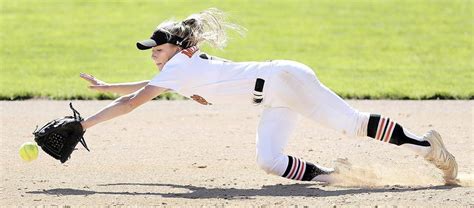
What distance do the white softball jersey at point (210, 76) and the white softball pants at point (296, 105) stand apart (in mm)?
133

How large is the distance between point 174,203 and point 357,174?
1635mm

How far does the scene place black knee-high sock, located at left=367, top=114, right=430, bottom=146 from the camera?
6.82 metres

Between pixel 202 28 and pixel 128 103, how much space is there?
0.86 m

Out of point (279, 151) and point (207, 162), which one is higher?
point (279, 151)

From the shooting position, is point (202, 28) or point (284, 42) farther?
point (284, 42)

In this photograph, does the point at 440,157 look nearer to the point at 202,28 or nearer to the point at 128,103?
the point at 202,28

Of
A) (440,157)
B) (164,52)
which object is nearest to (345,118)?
(440,157)

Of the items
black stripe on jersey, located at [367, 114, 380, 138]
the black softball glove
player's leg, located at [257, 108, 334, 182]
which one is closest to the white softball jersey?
player's leg, located at [257, 108, 334, 182]

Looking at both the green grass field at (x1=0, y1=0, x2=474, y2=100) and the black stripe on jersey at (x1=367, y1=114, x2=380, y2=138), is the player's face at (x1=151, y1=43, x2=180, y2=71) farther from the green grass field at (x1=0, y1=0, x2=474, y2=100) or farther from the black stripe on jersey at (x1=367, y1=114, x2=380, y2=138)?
the green grass field at (x1=0, y1=0, x2=474, y2=100)

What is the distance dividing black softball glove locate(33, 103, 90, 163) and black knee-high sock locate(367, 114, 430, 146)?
200 cm

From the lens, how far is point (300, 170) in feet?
22.8

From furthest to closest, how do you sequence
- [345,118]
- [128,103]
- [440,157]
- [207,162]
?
[207,162], [440,157], [345,118], [128,103]

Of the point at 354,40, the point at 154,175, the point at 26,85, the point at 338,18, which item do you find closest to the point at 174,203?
the point at 154,175

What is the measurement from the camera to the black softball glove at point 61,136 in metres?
6.89
